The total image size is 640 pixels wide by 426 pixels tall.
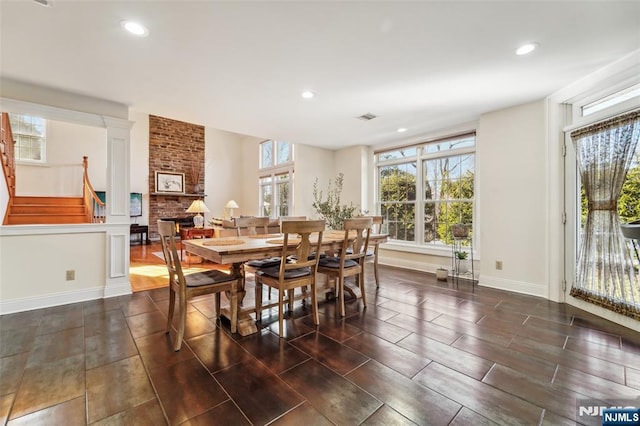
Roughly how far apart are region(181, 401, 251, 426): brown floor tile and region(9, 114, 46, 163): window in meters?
8.03

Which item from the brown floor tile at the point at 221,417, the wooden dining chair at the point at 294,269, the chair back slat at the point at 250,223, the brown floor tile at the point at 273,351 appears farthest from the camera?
the chair back slat at the point at 250,223

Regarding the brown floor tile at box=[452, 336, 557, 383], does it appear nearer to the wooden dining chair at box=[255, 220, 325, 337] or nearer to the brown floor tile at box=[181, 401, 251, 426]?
the wooden dining chair at box=[255, 220, 325, 337]

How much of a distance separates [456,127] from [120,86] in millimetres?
4480

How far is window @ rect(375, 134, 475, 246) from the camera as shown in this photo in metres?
4.29

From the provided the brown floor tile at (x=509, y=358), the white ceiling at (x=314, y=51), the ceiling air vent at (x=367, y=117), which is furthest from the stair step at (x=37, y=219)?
the brown floor tile at (x=509, y=358)

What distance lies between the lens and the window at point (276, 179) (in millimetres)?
7461

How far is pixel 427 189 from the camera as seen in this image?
4715 mm

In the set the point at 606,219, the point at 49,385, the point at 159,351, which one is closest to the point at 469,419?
the point at 159,351

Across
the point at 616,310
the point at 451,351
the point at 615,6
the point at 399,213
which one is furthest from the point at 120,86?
the point at 616,310

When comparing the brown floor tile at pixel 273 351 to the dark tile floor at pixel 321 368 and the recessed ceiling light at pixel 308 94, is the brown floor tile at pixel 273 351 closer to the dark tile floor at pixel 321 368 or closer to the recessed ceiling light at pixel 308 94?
the dark tile floor at pixel 321 368

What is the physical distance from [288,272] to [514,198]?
3062 mm

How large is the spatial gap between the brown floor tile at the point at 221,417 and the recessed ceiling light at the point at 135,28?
249cm

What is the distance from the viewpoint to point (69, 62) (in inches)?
94.5

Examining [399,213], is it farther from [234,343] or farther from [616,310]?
[234,343]
